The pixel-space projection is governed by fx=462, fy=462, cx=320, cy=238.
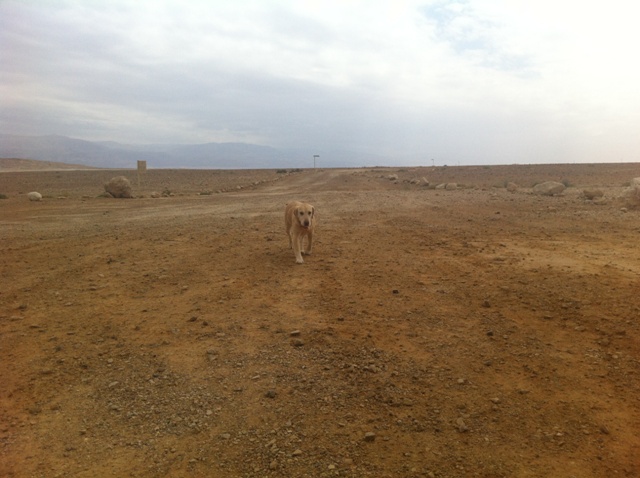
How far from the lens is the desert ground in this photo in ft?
11.2

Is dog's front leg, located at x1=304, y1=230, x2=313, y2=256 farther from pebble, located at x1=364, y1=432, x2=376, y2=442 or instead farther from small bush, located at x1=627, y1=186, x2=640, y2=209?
small bush, located at x1=627, y1=186, x2=640, y2=209

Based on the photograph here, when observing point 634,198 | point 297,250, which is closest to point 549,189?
point 634,198

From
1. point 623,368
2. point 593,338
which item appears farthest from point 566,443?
point 593,338

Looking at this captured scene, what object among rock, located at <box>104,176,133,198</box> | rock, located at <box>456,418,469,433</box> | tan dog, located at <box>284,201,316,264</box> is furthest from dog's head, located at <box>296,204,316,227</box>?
rock, located at <box>104,176,133,198</box>

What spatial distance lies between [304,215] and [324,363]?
456 centimetres

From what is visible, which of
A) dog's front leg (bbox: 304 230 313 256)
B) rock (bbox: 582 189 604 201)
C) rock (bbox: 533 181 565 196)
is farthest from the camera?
rock (bbox: 533 181 565 196)

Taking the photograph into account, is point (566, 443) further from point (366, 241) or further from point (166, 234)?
point (166, 234)

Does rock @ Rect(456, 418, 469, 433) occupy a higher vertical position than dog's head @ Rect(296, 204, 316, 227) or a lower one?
lower

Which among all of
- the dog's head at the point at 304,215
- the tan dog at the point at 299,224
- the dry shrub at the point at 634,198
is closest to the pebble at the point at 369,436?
the tan dog at the point at 299,224

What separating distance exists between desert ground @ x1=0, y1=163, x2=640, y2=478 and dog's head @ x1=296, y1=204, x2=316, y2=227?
0.79m

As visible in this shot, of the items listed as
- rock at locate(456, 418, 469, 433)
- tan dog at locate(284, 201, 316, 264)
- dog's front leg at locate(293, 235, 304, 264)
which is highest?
tan dog at locate(284, 201, 316, 264)

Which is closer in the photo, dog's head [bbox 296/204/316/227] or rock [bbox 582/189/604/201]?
dog's head [bbox 296/204/316/227]

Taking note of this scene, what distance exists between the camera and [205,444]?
11.7 ft

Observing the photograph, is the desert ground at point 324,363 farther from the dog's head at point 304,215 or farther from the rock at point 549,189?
the rock at point 549,189
